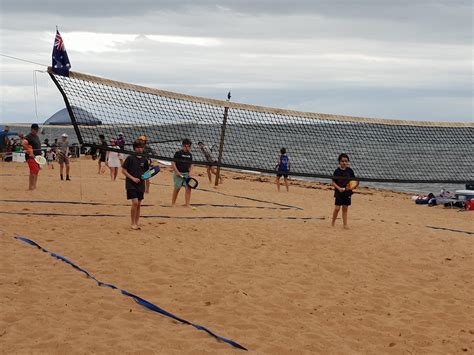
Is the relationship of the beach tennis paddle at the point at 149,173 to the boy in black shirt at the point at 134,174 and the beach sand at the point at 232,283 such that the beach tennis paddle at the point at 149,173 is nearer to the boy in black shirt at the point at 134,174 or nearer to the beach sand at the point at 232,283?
the boy in black shirt at the point at 134,174

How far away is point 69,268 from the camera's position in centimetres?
757

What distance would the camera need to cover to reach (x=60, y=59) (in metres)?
8.50

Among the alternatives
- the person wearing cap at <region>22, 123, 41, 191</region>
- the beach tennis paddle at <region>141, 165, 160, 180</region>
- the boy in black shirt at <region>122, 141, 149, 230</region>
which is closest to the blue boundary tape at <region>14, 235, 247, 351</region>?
the boy in black shirt at <region>122, 141, 149, 230</region>

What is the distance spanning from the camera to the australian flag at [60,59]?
8.46 meters

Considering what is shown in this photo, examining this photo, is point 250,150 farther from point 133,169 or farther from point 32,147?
point 133,169

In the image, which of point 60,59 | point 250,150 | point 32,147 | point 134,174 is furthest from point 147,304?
point 250,150

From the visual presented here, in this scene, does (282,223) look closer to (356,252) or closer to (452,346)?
(356,252)

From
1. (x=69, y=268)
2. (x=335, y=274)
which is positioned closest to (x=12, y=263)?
(x=69, y=268)

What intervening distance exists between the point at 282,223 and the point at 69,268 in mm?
5010

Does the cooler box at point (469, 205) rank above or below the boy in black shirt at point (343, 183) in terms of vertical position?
below

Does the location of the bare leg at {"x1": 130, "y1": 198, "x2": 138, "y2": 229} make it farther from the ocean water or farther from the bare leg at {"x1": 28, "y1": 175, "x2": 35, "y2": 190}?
the bare leg at {"x1": 28, "y1": 175, "x2": 35, "y2": 190}

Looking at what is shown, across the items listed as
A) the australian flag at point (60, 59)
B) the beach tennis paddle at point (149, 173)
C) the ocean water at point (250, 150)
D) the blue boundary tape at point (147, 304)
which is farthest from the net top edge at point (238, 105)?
the blue boundary tape at point (147, 304)

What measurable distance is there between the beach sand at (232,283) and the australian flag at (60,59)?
2.17 metres

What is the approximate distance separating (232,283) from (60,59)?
3.47 metres
